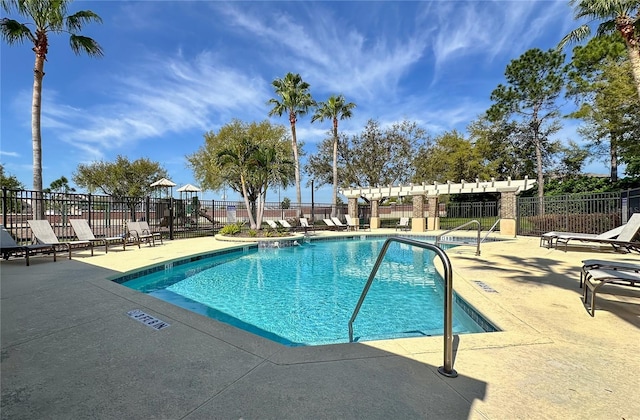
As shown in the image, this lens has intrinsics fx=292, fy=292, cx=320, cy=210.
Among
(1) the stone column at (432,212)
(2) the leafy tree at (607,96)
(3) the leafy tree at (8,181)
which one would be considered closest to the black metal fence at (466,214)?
(1) the stone column at (432,212)

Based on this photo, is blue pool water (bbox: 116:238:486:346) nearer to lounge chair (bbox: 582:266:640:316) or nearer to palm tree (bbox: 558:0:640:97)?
lounge chair (bbox: 582:266:640:316)

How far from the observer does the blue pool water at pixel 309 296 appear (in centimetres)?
405

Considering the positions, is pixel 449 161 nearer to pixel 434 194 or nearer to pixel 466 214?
pixel 466 214

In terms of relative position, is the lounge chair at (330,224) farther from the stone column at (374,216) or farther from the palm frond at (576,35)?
the palm frond at (576,35)

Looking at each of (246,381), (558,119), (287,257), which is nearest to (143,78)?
(287,257)

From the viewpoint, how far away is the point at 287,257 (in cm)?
1015

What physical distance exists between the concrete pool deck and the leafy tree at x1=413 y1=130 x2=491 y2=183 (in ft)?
83.6

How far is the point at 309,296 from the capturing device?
562 centimetres

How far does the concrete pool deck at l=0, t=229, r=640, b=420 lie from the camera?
67.8 inches

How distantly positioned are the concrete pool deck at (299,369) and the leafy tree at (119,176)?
30.2 m

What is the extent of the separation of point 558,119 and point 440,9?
21687 mm

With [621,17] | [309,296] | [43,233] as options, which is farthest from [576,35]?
[43,233]

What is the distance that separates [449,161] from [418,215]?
410 inches

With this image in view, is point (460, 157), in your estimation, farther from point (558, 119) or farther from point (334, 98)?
point (334, 98)
